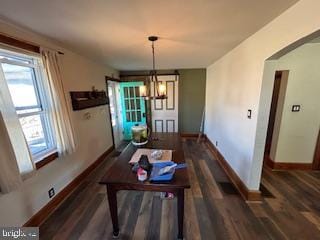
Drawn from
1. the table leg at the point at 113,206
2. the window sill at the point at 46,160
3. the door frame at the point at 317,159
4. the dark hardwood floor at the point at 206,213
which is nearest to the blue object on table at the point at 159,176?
the table leg at the point at 113,206

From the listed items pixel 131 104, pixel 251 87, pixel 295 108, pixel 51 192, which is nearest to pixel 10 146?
pixel 51 192

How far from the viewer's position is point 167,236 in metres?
1.64

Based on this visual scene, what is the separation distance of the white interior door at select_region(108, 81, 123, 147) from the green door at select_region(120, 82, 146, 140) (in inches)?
6.1

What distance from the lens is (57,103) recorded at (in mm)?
2057

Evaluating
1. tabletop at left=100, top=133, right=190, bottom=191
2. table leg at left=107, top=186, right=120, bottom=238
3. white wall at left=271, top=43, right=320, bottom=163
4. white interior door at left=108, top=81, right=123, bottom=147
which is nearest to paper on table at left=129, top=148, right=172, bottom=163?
tabletop at left=100, top=133, right=190, bottom=191

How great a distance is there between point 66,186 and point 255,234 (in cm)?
264

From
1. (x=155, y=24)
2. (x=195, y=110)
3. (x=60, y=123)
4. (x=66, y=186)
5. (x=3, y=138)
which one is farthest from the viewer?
(x=195, y=110)

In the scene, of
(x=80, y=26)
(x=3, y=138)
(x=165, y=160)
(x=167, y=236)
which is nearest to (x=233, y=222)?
(x=167, y=236)

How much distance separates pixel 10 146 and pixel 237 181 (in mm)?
Answer: 2977

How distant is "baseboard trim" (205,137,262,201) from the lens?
2.13 metres

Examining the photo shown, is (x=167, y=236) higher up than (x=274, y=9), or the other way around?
(x=274, y=9)

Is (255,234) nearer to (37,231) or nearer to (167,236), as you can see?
(167,236)

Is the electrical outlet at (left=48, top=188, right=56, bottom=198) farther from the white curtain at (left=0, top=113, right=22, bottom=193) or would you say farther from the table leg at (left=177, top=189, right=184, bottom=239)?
the table leg at (left=177, top=189, right=184, bottom=239)

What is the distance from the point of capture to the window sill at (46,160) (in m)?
1.84
